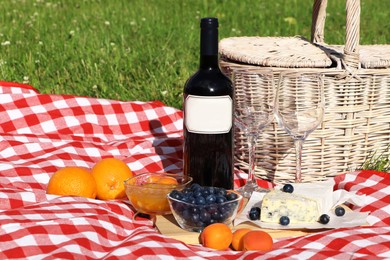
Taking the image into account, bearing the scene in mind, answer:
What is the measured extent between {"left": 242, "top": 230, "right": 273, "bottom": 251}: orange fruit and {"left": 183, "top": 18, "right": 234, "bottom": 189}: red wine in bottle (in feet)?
1.23

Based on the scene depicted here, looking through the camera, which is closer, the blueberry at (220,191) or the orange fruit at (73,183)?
the blueberry at (220,191)

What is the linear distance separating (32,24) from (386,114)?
3042 millimetres

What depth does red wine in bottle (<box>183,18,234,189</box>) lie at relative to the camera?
2725 millimetres

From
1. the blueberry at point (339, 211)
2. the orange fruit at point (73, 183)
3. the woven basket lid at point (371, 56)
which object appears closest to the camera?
the blueberry at point (339, 211)

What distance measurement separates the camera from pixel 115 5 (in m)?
6.31

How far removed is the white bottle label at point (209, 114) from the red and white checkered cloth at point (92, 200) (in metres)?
0.37

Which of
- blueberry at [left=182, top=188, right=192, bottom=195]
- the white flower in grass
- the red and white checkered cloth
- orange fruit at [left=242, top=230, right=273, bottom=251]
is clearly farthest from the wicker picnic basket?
the white flower in grass

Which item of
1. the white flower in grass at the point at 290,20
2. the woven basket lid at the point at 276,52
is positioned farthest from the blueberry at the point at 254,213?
the white flower in grass at the point at 290,20

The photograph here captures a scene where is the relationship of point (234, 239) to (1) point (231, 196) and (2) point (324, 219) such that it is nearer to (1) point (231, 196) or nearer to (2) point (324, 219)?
(1) point (231, 196)

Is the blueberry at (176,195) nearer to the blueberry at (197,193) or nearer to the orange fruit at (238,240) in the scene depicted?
the blueberry at (197,193)

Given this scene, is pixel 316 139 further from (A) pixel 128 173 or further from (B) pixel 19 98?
(B) pixel 19 98

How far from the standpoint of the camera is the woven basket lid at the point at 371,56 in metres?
3.07

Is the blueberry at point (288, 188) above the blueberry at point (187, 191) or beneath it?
beneath

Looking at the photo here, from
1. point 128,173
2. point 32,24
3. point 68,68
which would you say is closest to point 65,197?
point 128,173
